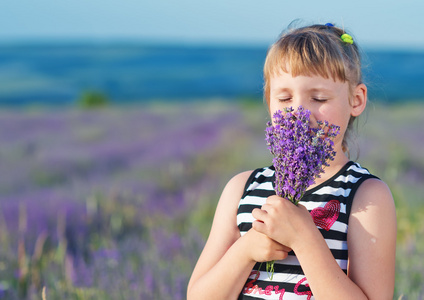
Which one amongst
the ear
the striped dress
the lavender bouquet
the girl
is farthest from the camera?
the ear

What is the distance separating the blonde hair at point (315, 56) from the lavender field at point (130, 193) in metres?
0.58

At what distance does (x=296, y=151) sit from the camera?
158 centimetres

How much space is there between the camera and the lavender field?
3520 millimetres

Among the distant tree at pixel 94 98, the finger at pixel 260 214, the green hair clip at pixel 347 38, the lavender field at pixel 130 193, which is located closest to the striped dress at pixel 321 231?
the finger at pixel 260 214

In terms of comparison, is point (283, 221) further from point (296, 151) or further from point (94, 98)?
point (94, 98)

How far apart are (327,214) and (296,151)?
366 mm

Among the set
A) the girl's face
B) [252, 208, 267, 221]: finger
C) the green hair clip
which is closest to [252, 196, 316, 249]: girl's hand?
[252, 208, 267, 221]: finger

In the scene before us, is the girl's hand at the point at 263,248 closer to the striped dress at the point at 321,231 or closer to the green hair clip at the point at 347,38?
the striped dress at the point at 321,231

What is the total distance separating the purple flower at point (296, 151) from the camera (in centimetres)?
Answer: 159

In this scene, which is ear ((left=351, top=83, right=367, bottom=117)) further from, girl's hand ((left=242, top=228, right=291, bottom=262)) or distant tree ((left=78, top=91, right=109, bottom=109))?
distant tree ((left=78, top=91, right=109, bottom=109))

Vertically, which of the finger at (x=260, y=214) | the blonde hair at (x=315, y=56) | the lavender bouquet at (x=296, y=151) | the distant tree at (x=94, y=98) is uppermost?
the blonde hair at (x=315, y=56)

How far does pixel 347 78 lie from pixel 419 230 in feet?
9.93

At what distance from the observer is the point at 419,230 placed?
457 cm

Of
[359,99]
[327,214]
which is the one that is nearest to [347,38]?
[359,99]
